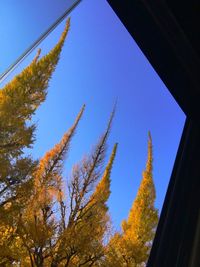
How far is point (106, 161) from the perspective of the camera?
202 centimetres

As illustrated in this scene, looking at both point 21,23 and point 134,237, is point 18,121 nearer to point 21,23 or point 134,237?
point 21,23

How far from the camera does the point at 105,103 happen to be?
7.71ft

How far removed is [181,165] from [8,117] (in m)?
0.75

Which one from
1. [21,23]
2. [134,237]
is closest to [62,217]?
[134,237]

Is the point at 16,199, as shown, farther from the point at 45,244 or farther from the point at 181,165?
the point at 181,165

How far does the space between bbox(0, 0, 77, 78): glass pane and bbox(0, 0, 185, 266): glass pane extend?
66 centimetres

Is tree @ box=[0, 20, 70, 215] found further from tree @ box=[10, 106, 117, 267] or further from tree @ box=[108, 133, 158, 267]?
tree @ box=[108, 133, 158, 267]

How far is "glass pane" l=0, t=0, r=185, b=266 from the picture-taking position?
5.93 ft

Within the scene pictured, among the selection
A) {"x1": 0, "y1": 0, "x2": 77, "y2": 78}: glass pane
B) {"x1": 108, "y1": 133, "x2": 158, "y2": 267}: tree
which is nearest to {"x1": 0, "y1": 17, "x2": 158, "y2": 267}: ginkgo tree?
{"x1": 108, "y1": 133, "x2": 158, "y2": 267}: tree

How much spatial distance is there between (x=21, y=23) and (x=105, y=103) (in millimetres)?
1545

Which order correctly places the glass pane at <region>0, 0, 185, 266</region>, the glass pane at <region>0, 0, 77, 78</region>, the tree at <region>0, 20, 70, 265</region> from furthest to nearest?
the glass pane at <region>0, 0, 185, 266</region>, the tree at <region>0, 20, 70, 265</region>, the glass pane at <region>0, 0, 77, 78</region>

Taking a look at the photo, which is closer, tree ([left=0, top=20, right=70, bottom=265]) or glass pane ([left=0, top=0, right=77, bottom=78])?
glass pane ([left=0, top=0, right=77, bottom=78])

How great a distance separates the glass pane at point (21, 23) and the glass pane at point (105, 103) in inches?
26.0

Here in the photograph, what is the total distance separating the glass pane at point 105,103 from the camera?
1.81 meters
